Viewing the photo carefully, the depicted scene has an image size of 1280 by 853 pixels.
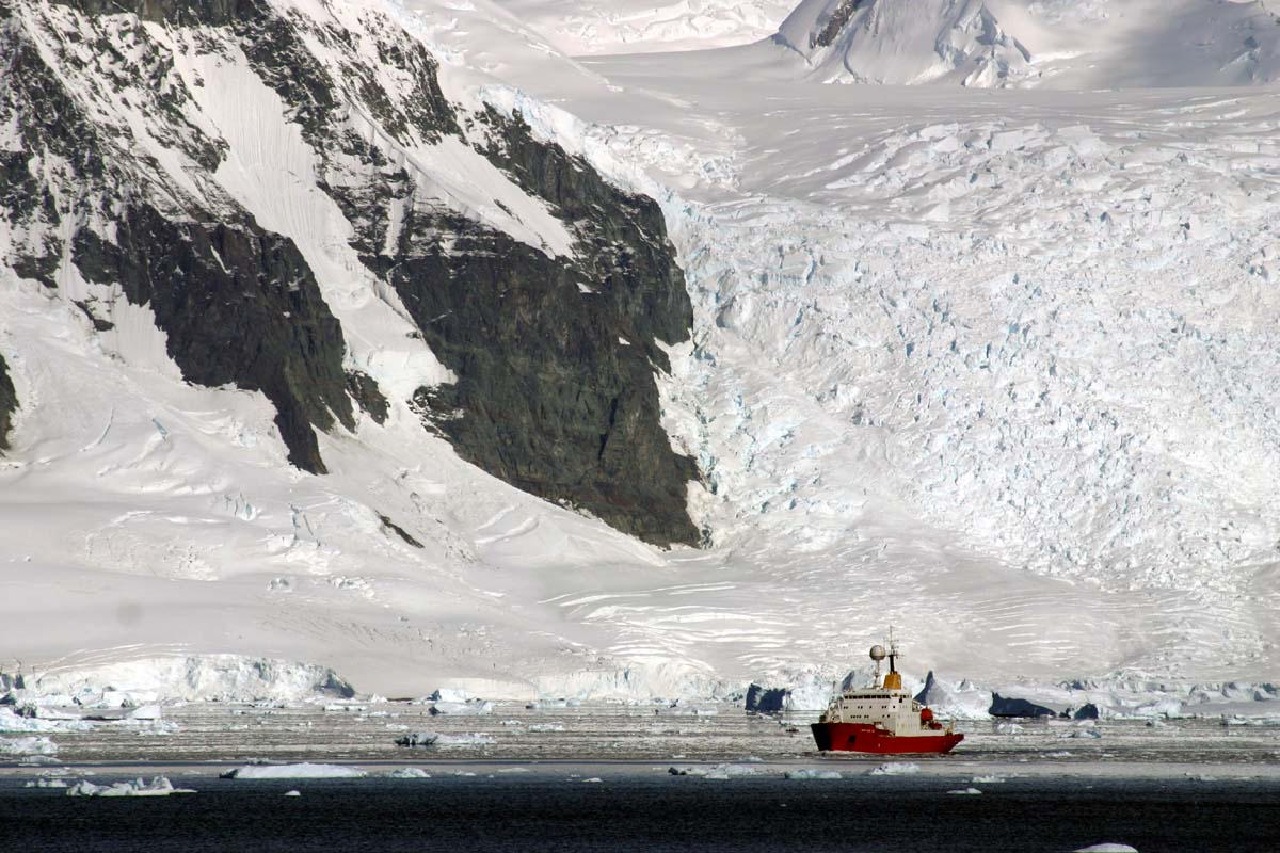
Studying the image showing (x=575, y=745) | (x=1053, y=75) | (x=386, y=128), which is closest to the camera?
(x=575, y=745)

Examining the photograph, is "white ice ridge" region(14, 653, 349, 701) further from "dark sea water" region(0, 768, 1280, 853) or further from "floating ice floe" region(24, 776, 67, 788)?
"floating ice floe" region(24, 776, 67, 788)

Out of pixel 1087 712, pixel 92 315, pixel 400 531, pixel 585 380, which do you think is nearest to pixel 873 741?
pixel 1087 712

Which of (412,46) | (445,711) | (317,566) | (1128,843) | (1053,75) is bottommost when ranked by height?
(1128,843)

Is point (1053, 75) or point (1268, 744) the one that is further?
point (1053, 75)

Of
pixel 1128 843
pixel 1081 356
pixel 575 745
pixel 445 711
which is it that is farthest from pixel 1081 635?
pixel 1128 843

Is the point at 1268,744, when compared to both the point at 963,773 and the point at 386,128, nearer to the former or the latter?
the point at 963,773

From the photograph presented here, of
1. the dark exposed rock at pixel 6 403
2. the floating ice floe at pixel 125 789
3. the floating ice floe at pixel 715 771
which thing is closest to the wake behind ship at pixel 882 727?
the floating ice floe at pixel 715 771

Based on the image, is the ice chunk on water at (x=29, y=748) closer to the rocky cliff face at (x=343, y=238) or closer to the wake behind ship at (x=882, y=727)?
the wake behind ship at (x=882, y=727)

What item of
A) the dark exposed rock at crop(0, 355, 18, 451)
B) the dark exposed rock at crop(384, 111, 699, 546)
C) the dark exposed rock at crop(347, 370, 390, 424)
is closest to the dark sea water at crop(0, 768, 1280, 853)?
the dark exposed rock at crop(0, 355, 18, 451)
